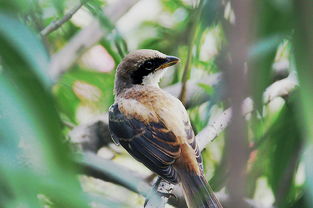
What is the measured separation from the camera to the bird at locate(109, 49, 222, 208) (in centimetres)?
335

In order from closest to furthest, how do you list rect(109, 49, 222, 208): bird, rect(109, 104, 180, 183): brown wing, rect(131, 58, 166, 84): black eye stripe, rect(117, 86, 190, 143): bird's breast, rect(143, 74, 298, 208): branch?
1. rect(143, 74, 298, 208): branch
2. rect(109, 49, 222, 208): bird
3. rect(109, 104, 180, 183): brown wing
4. rect(117, 86, 190, 143): bird's breast
5. rect(131, 58, 166, 84): black eye stripe

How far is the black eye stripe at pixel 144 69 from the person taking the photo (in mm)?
3909

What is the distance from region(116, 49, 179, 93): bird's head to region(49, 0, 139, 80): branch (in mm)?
503

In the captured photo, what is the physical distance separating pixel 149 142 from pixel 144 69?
2.07ft

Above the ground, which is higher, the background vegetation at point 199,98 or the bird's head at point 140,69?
the background vegetation at point 199,98

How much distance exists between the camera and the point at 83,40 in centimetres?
335

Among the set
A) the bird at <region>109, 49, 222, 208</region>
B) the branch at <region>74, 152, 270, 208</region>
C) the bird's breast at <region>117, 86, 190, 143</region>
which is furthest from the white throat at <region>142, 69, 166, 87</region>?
the branch at <region>74, 152, 270, 208</region>

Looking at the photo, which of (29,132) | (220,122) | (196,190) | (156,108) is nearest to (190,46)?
(220,122)

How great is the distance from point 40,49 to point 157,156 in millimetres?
1961

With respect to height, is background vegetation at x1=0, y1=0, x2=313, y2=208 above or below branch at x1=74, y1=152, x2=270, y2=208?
above

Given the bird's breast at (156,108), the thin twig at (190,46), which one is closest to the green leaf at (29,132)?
the thin twig at (190,46)

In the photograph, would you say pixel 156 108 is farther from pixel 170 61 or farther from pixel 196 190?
pixel 196 190

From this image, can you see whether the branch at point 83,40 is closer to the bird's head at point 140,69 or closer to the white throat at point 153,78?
the bird's head at point 140,69

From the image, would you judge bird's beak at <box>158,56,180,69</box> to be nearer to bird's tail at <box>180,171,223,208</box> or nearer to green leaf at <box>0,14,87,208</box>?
bird's tail at <box>180,171,223,208</box>
